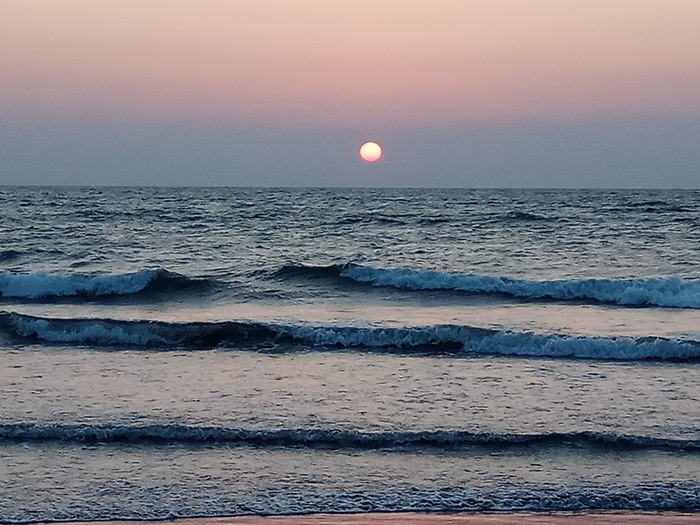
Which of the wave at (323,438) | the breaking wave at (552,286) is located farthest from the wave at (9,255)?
the wave at (323,438)

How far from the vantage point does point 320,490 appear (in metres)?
7.58

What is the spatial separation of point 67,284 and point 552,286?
11.1 metres

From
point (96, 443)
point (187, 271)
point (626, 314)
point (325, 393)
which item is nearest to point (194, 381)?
point (325, 393)

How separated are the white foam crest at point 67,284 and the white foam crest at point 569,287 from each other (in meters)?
5.77

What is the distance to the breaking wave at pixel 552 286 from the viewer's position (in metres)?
19.4

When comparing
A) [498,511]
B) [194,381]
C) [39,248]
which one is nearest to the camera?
[498,511]

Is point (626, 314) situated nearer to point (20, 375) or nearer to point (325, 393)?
point (325, 393)

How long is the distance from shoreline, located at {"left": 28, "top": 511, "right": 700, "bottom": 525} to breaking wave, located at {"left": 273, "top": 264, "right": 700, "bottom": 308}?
12.7m

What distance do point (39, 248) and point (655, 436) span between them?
22733 millimetres

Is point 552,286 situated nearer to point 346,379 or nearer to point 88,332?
point 346,379

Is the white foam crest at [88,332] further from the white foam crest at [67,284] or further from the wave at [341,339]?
the white foam crest at [67,284]

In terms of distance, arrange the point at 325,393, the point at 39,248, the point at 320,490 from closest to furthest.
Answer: the point at 320,490 → the point at 325,393 → the point at 39,248

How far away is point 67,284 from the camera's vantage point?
851 inches

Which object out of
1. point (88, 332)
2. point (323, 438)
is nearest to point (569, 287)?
point (88, 332)
